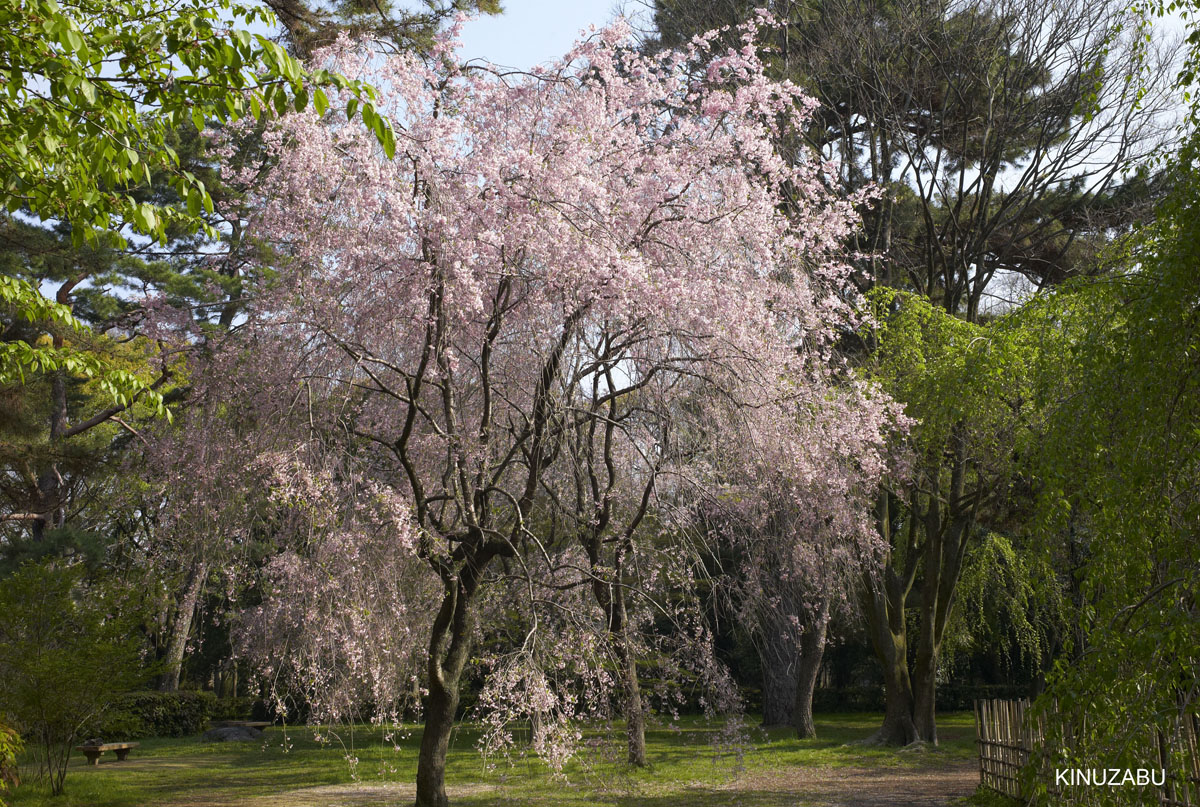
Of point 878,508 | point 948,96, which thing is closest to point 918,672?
point 878,508

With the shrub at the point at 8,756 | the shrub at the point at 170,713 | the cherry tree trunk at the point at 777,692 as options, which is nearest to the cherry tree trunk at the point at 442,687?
the shrub at the point at 8,756

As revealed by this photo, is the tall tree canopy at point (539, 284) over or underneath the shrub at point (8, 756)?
over

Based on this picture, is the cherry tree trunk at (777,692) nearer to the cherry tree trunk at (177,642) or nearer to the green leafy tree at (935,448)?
the green leafy tree at (935,448)

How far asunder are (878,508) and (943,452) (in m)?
2.41

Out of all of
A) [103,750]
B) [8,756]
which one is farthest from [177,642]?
[8,756]

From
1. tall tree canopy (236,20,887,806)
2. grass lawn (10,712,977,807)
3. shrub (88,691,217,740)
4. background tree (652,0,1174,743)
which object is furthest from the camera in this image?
shrub (88,691,217,740)

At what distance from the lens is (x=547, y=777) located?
11.2 m

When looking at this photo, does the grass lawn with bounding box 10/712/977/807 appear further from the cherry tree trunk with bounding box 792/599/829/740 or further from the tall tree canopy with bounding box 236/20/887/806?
the tall tree canopy with bounding box 236/20/887/806

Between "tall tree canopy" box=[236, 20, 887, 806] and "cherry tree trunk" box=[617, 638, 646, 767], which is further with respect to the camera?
"cherry tree trunk" box=[617, 638, 646, 767]

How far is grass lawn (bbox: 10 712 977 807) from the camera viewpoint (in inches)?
381

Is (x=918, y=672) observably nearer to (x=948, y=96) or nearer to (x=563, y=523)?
(x=563, y=523)

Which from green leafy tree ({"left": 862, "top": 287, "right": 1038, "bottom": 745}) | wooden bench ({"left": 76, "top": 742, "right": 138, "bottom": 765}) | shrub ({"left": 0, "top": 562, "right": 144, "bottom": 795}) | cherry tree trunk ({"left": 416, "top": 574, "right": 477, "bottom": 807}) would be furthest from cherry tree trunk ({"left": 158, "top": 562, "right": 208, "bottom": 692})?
green leafy tree ({"left": 862, "top": 287, "right": 1038, "bottom": 745})

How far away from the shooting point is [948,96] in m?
13.5

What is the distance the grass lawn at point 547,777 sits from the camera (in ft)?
31.8
